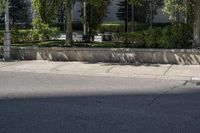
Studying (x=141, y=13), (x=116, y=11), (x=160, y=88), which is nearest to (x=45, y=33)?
(x=160, y=88)

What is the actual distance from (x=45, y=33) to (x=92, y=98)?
47.9ft

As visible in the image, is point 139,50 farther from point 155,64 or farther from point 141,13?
point 141,13

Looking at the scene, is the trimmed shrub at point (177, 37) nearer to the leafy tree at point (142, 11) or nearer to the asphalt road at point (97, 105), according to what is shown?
the asphalt road at point (97, 105)

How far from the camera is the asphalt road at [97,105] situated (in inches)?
291

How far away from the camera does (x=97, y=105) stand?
9.17 m

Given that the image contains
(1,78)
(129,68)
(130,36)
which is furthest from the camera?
(130,36)

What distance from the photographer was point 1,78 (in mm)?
13320

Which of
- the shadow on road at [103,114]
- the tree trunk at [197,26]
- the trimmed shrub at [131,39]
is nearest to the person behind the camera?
the shadow on road at [103,114]

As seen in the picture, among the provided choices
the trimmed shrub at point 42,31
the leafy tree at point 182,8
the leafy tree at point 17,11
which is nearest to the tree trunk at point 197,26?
the leafy tree at point 182,8

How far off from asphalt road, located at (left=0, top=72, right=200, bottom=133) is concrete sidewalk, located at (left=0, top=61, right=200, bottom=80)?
2.68 feet

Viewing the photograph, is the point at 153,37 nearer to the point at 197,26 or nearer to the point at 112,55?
the point at 197,26

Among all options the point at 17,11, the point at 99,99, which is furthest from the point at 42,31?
the point at 17,11

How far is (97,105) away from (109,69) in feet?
19.6

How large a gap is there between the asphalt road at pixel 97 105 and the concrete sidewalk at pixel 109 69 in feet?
2.68
